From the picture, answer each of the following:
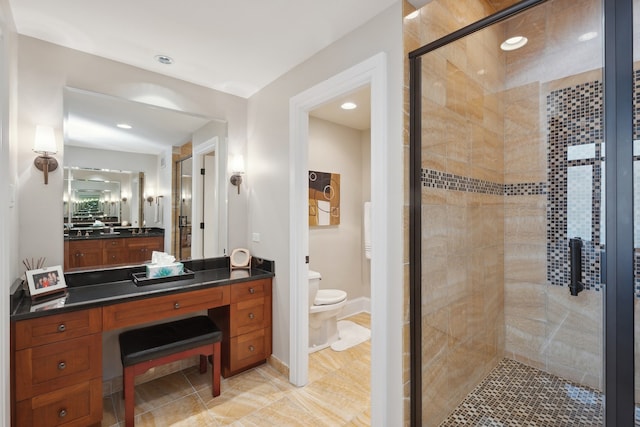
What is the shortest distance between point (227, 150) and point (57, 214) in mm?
1358

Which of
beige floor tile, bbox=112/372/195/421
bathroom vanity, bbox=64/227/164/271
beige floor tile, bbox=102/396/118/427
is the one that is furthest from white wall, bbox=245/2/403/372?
beige floor tile, bbox=102/396/118/427

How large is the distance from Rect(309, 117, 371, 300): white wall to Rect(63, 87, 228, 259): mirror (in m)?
1.16

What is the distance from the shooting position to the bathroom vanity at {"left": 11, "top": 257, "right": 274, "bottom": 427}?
158cm

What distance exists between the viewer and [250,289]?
2459 millimetres

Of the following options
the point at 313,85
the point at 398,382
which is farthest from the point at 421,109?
the point at 398,382

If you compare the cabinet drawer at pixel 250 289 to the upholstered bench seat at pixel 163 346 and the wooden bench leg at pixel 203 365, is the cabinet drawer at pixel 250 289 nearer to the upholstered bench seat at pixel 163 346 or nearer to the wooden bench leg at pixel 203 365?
the upholstered bench seat at pixel 163 346

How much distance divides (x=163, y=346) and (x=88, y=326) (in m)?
0.45

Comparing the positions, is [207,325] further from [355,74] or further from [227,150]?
[355,74]

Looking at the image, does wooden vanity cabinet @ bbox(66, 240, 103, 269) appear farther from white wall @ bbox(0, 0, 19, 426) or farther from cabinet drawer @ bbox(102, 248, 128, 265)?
white wall @ bbox(0, 0, 19, 426)

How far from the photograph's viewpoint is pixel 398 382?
165cm

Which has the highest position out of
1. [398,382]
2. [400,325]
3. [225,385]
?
[400,325]

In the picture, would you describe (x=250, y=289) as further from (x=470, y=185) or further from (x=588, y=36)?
(x=588, y=36)

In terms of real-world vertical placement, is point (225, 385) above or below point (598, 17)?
below

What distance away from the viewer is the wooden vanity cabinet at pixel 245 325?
93.3 inches
